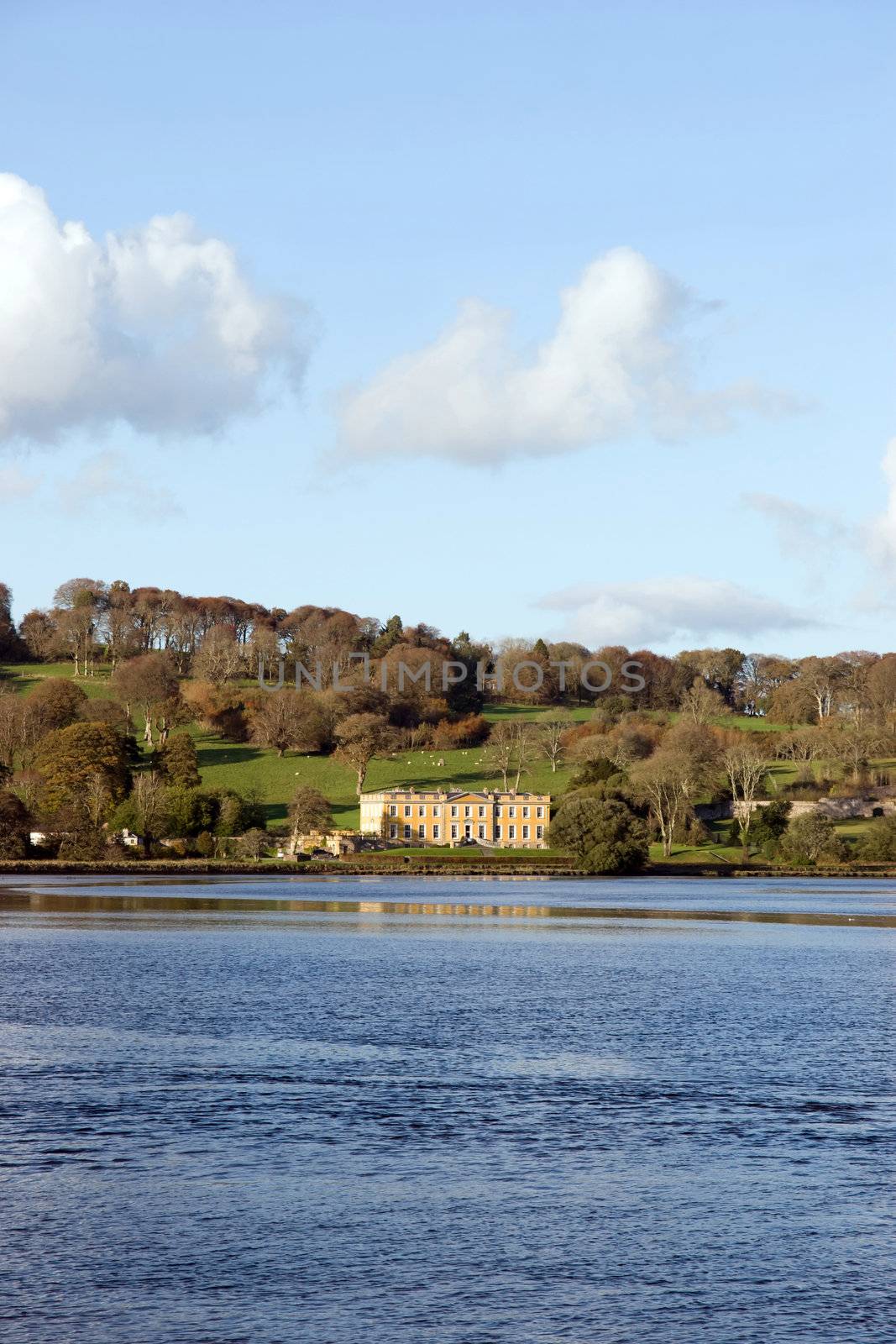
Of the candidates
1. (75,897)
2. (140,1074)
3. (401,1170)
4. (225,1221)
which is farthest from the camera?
(75,897)

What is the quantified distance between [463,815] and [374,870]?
3109 centimetres

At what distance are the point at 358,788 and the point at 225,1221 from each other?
437 feet

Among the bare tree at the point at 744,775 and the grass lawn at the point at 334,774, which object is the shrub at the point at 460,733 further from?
the bare tree at the point at 744,775

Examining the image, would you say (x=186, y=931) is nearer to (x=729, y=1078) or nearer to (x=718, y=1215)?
(x=729, y=1078)

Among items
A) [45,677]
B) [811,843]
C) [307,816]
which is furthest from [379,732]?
[811,843]

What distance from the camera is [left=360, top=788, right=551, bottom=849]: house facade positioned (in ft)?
478

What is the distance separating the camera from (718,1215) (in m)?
16.4

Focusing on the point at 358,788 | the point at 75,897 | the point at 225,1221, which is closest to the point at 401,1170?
the point at 225,1221

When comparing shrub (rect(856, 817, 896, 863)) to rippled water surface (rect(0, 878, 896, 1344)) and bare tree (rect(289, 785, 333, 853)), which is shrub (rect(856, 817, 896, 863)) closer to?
bare tree (rect(289, 785, 333, 853))

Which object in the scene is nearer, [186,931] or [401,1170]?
[401,1170]

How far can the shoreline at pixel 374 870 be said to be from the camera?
360 ft

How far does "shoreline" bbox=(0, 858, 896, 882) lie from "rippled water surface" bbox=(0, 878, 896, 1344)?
7052 centimetres

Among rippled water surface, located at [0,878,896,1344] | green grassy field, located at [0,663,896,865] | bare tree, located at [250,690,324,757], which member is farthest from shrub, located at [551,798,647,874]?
rippled water surface, located at [0,878,896,1344]

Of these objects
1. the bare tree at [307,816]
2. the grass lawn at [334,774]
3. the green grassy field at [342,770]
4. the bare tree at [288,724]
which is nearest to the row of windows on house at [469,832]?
the green grassy field at [342,770]
